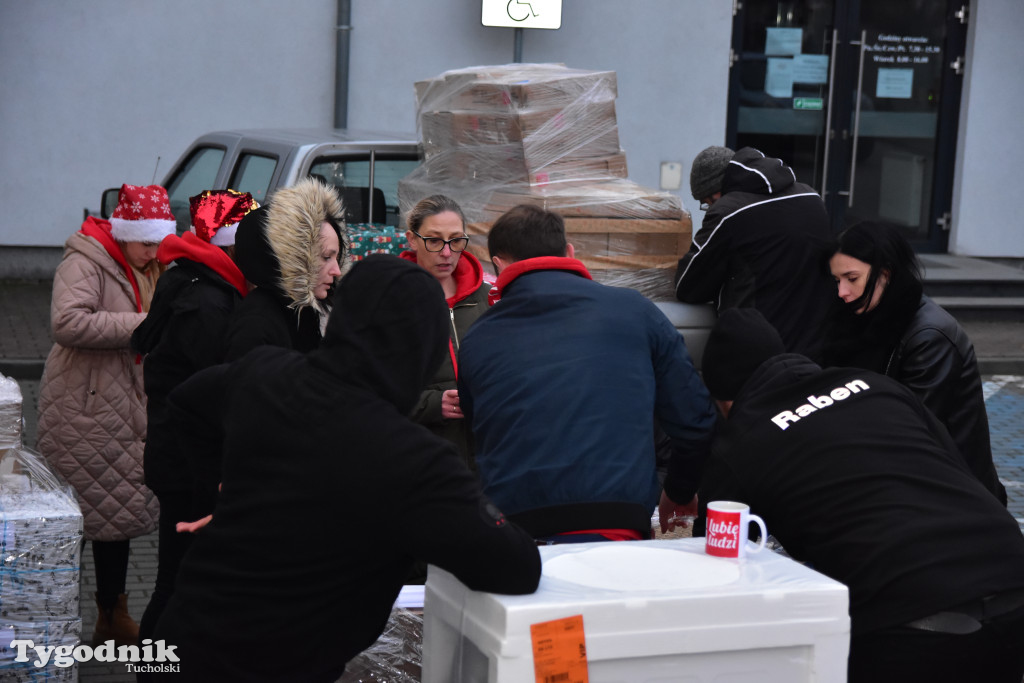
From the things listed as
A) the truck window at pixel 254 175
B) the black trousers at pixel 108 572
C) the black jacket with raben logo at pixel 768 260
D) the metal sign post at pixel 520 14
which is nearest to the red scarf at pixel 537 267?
the black jacket with raben logo at pixel 768 260

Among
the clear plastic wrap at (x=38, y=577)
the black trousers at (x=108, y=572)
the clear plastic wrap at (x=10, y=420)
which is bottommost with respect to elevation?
the black trousers at (x=108, y=572)

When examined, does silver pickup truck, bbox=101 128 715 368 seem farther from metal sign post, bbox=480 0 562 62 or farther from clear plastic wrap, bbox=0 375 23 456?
metal sign post, bbox=480 0 562 62

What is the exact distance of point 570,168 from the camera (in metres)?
5.57

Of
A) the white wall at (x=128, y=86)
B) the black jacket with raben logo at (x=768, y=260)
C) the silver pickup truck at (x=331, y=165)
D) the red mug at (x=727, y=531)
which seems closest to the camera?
the red mug at (x=727, y=531)

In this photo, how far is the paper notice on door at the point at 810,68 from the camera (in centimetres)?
1319

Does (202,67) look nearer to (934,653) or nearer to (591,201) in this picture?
(591,201)

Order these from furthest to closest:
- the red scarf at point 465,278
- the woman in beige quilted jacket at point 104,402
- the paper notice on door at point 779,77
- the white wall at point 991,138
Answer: the paper notice on door at point 779,77 → the white wall at point 991,138 → the woman in beige quilted jacket at point 104,402 → the red scarf at point 465,278

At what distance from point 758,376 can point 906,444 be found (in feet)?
1.27

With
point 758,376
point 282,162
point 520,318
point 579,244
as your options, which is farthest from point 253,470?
point 282,162

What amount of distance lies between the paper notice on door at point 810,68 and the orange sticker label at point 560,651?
38.7ft

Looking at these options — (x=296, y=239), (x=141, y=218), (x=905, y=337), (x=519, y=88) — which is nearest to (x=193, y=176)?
Answer: (x=519, y=88)

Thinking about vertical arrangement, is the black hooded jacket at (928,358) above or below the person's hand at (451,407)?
above

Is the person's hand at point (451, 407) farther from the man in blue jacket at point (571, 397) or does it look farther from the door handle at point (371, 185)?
the door handle at point (371, 185)

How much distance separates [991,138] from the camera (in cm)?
1324
